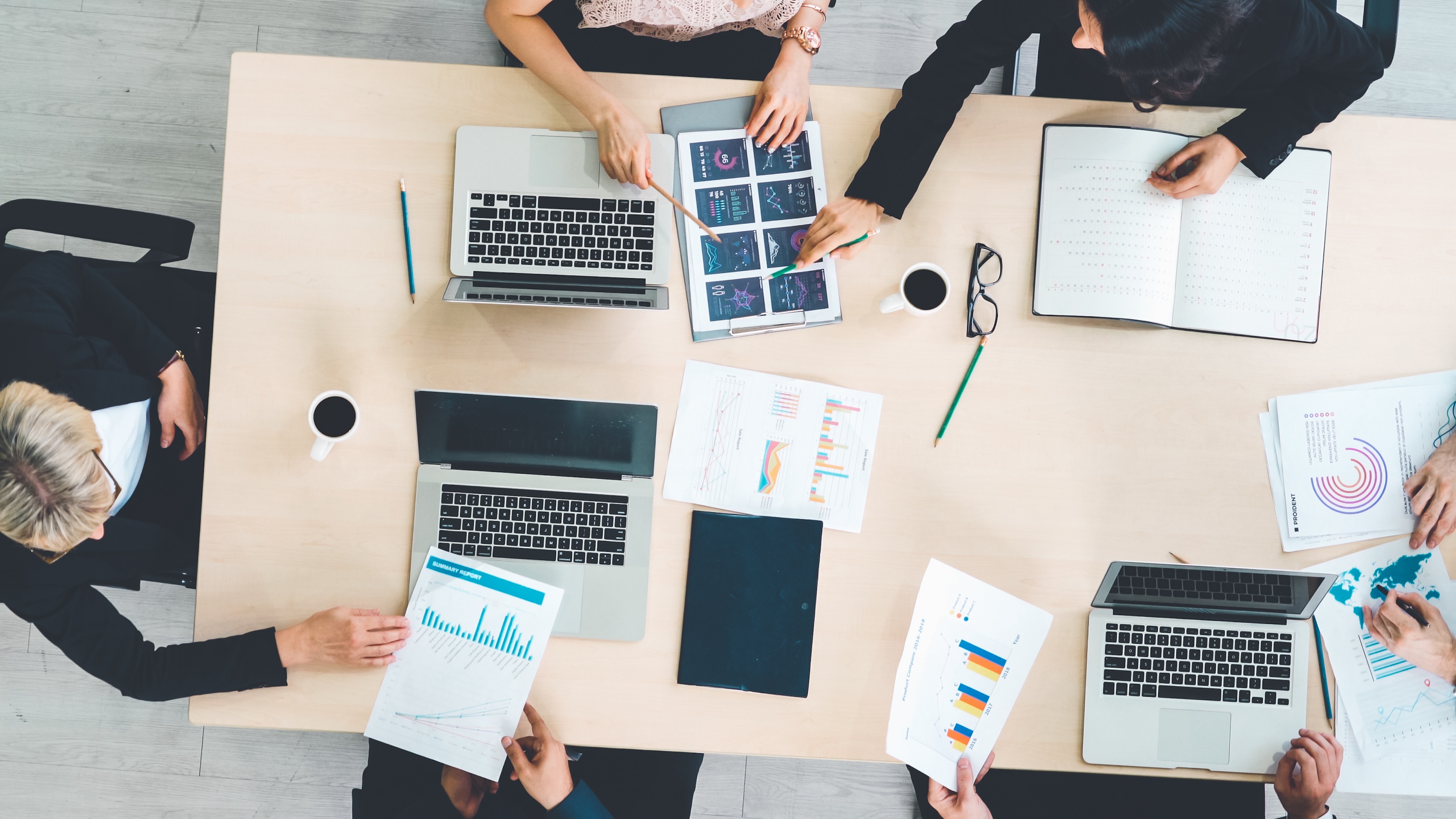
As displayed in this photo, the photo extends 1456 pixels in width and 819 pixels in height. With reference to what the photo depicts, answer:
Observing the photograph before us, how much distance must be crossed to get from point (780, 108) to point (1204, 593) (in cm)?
103

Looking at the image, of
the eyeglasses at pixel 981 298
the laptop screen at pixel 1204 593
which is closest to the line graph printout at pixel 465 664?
the eyeglasses at pixel 981 298

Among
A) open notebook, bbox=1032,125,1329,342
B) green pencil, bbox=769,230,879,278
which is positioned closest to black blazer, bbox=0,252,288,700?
green pencil, bbox=769,230,879,278

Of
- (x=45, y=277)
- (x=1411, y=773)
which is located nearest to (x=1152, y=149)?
(x=1411, y=773)

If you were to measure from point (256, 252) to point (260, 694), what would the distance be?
2.30 feet

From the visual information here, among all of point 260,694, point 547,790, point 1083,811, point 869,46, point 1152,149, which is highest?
point 869,46

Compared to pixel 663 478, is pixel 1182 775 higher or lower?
lower

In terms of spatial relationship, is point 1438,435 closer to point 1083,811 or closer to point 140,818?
point 1083,811

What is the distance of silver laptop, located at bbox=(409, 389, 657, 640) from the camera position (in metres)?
1.28

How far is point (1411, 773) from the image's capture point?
129cm

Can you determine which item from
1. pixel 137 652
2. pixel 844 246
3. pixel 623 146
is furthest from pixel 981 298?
pixel 137 652

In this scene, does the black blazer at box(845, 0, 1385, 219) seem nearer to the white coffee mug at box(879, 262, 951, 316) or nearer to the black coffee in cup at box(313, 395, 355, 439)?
the white coffee mug at box(879, 262, 951, 316)

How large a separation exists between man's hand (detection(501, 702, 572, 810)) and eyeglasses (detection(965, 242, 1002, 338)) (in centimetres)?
93

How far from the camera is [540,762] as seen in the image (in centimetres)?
124

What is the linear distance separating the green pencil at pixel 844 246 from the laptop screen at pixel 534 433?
29 cm
